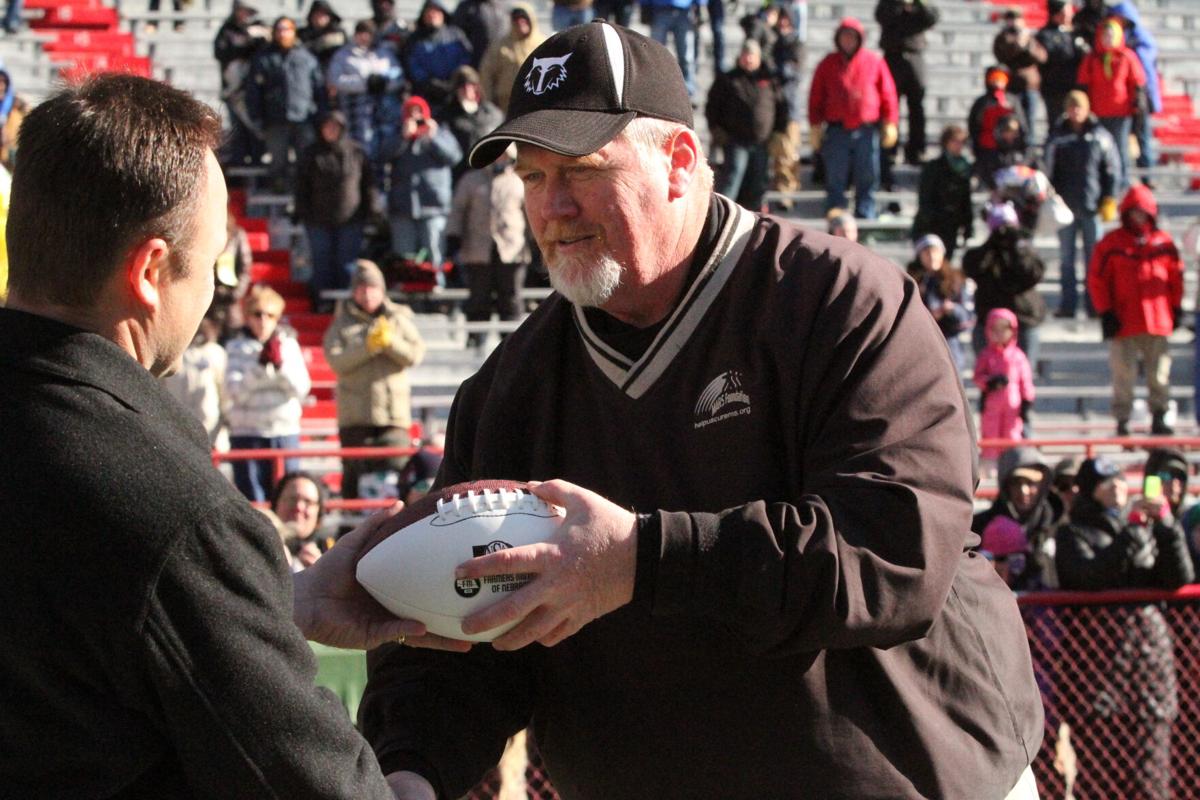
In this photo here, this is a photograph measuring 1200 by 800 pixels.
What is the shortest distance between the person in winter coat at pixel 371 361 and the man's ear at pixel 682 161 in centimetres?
686

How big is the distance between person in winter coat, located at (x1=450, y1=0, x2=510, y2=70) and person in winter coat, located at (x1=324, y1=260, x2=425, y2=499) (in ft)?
17.5

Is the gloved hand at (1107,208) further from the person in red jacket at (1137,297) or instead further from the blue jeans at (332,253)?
the blue jeans at (332,253)

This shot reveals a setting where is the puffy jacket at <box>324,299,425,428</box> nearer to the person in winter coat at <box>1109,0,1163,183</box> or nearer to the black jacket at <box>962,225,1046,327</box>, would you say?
the black jacket at <box>962,225,1046,327</box>

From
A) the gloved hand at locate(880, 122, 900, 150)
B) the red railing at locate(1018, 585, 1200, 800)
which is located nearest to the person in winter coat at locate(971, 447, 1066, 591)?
the red railing at locate(1018, 585, 1200, 800)

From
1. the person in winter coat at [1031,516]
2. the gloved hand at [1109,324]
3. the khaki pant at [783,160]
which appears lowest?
the gloved hand at [1109,324]

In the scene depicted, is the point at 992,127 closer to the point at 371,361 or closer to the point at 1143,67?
the point at 1143,67

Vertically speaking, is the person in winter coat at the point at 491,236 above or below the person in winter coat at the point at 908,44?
below

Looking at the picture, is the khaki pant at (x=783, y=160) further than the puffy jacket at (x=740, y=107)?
Yes

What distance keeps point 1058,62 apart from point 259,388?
29.1 feet

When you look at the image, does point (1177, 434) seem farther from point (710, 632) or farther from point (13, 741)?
point (13, 741)

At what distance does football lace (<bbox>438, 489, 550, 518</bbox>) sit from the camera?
116 inches

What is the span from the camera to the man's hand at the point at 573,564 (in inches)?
112

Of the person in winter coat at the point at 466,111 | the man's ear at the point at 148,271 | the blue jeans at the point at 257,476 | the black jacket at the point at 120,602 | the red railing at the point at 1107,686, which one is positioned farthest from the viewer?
the person in winter coat at the point at 466,111

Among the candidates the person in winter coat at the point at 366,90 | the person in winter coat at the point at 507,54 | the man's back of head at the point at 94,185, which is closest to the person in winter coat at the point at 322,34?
the person in winter coat at the point at 366,90
